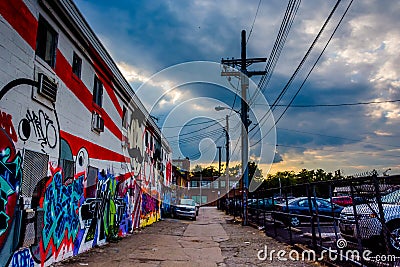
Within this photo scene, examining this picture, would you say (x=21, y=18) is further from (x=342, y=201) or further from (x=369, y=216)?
(x=342, y=201)

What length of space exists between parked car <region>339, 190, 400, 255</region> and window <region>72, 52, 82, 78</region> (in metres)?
7.30

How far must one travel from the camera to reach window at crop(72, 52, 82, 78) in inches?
363

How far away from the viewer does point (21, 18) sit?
6297mm

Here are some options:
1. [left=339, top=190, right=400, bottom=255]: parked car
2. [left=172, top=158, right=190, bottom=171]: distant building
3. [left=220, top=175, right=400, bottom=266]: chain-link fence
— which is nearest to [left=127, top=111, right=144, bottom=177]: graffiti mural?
[left=220, top=175, right=400, bottom=266]: chain-link fence

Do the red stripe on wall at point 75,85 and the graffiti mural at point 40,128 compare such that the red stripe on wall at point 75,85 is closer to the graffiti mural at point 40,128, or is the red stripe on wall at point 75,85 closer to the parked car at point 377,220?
the graffiti mural at point 40,128

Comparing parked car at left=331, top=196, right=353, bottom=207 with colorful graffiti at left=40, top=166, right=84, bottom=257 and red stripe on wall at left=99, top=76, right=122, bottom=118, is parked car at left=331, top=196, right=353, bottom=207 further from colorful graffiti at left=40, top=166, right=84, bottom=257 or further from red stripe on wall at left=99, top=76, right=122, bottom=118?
red stripe on wall at left=99, top=76, right=122, bottom=118

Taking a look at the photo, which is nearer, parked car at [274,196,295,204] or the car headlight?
the car headlight

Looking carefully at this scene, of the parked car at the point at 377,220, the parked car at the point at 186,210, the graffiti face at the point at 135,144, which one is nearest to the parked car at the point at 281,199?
the parked car at the point at 377,220

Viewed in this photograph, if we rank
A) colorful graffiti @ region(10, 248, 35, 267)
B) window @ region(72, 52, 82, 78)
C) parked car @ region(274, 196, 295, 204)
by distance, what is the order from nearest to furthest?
colorful graffiti @ region(10, 248, 35, 267)
window @ region(72, 52, 82, 78)
parked car @ region(274, 196, 295, 204)

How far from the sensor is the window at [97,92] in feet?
36.7

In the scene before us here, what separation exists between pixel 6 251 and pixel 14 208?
0.69 metres

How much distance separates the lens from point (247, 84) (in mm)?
22031

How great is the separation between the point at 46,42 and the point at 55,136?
79.7 inches

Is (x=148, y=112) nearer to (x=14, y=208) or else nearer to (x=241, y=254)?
(x=241, y=254)
